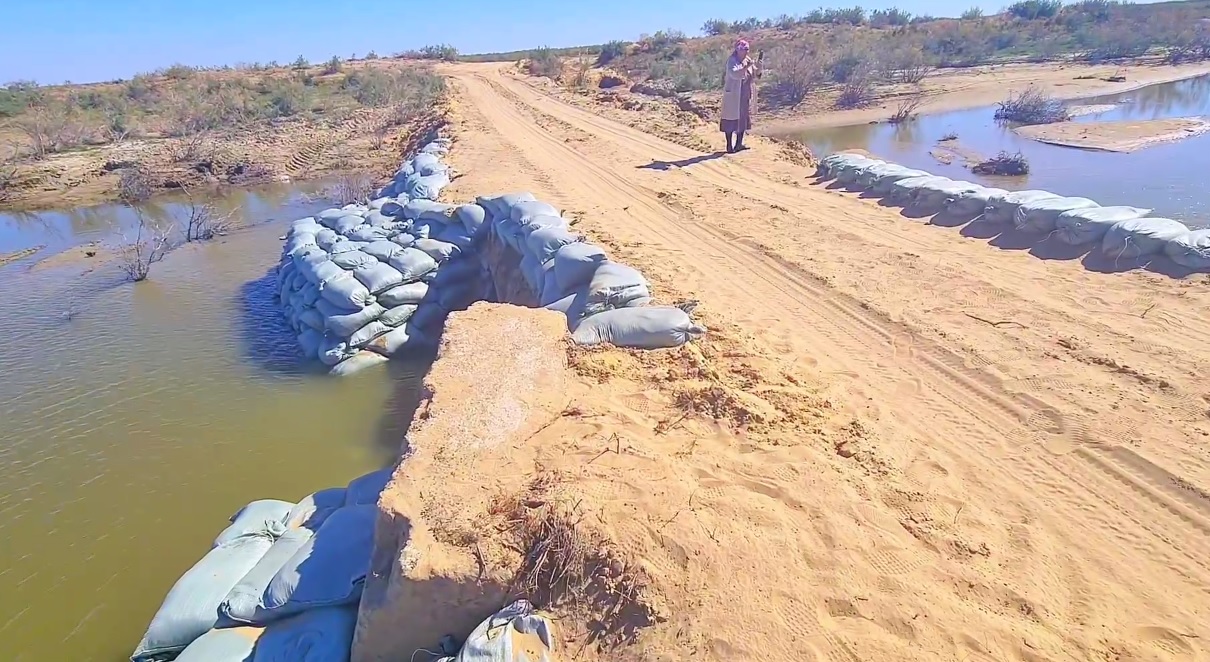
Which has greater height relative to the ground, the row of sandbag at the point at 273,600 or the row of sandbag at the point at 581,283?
the row of sandbag at the point at 581,283

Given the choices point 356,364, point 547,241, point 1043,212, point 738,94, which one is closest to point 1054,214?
point 1043,212

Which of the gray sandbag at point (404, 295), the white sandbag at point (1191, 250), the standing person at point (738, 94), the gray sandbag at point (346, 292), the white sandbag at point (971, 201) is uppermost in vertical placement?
the standing person at point (738, 94)

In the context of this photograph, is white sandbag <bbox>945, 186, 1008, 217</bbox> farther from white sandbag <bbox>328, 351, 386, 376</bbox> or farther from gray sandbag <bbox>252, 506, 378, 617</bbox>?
gray sandbag <bbox>252, 506, 378, 617</bbox>

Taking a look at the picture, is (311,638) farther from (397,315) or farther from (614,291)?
(397,315)

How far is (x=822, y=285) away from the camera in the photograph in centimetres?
552

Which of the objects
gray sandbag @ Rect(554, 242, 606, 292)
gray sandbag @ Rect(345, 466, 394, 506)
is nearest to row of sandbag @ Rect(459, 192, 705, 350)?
gray sandbag @ Rect(554, 242, 606, 292)

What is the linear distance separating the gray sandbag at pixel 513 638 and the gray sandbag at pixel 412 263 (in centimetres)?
502

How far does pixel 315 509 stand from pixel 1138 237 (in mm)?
6235

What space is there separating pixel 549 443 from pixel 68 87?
1488 inches

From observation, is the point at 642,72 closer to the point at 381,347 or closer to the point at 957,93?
the point at 957,93

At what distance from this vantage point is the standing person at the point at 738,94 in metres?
9.73

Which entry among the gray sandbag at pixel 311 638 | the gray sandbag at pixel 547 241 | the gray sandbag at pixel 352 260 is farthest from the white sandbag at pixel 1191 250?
the gray sandbag at pixel 352 260

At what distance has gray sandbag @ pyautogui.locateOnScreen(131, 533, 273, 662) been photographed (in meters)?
3.39

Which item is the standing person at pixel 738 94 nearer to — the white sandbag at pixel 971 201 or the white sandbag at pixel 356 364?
the white sandbag at pixel 971 201
